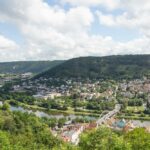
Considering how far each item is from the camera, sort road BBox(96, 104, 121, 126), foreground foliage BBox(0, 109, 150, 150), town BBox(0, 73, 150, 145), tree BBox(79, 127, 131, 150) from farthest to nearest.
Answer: road BBox(96, 104, 121, 126) < town BBox(0, 73, 150, 145) < foreground foliage BBox(0, 109, 150, 150) < tree BBox(79, 127, 131, 150)

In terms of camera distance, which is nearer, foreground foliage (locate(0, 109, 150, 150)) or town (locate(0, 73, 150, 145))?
foreground foliage (locate(0, 109, 150, 150))

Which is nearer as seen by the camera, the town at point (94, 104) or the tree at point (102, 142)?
the tree at point (102, 142)

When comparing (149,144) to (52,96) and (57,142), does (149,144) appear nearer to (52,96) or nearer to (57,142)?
(57,142)

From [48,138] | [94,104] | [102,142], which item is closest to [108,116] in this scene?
[94,104]

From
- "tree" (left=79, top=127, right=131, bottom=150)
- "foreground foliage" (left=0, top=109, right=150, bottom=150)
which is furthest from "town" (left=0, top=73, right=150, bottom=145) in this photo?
"tree" (left=79, top=127, right=131, bottom=150)

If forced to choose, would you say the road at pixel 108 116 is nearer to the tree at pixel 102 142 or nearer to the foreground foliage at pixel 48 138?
the foreground foliage at pixel 48 138

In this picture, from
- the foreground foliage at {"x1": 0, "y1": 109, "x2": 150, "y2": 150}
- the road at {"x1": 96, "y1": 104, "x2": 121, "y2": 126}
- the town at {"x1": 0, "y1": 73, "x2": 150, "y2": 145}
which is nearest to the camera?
the foreground foliage at {"x1": 0, "y1": 109, "x2": 150, "y2": 150}

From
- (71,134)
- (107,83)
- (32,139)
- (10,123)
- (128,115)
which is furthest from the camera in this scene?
(107,83)

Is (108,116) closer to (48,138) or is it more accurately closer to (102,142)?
(48,138)

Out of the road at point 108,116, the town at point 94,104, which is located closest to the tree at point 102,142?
the town at point 94,104

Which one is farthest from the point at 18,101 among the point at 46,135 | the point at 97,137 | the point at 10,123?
the point at 97,137

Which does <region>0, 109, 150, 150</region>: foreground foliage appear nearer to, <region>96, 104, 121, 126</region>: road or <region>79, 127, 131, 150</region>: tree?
<region>79, 127, 131, 150</region>: tree
